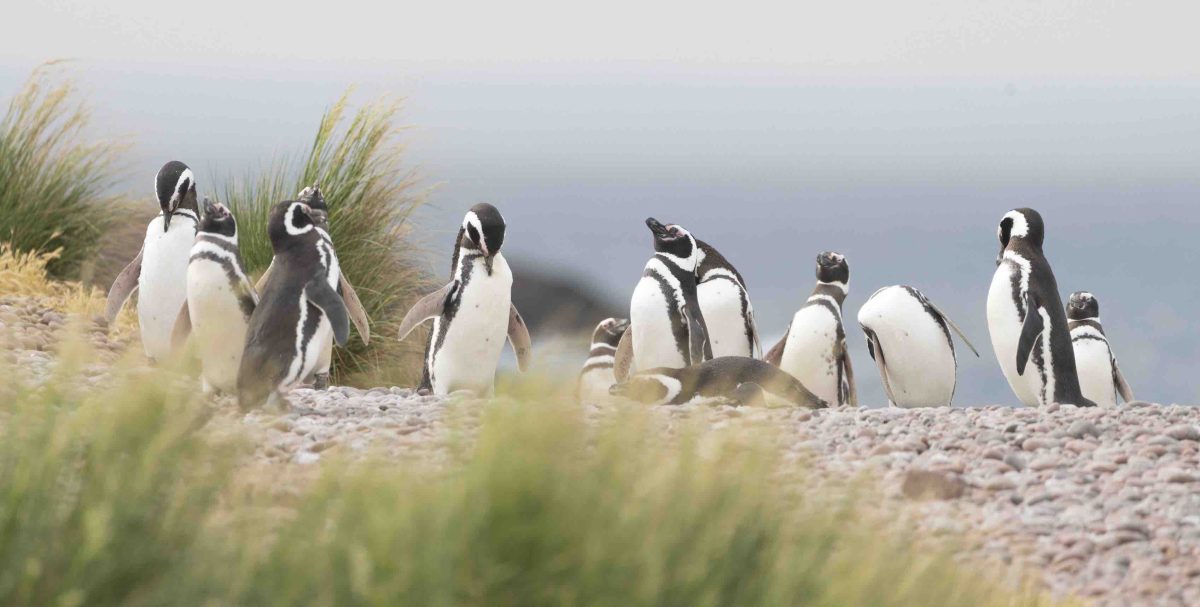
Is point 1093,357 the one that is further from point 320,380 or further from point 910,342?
point 320,380

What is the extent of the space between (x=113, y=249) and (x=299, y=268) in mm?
6631

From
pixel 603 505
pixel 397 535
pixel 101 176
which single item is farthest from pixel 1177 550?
pixel 101 176

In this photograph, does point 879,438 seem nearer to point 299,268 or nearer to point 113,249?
point 299,268

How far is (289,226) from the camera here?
229 inches

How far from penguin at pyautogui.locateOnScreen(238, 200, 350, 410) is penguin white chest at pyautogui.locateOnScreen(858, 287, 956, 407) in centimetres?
340

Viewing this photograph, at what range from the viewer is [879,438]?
18.6 feet

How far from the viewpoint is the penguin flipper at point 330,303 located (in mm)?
5469

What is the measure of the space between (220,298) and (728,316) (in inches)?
112

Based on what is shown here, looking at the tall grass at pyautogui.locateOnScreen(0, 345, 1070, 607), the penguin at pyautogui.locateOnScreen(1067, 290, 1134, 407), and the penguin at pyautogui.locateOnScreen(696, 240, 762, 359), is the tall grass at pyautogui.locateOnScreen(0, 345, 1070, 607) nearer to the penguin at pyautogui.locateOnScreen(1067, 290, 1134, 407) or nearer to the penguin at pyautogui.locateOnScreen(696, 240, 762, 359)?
the penguin at pyautogui.locateOnScreen(696, 240, 762, 359)

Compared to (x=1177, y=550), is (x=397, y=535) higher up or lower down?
higher up

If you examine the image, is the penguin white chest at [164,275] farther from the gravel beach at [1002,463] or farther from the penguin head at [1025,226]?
the penguin head at [1025,226]

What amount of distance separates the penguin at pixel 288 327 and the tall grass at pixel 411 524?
8.85 feet

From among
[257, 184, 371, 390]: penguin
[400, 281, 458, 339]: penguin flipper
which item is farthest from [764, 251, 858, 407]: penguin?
[257, 184, 371, 390]: penguin

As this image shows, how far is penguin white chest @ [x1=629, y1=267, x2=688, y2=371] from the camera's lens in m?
7.08
